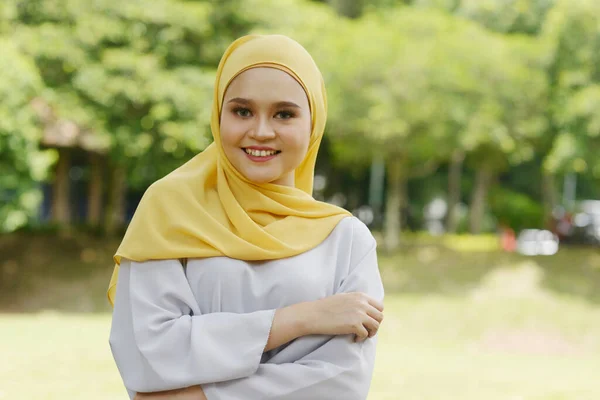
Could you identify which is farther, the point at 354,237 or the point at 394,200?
the point at 394,200

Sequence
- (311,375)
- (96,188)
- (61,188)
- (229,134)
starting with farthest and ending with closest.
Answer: (96,188)
(61,188)
(229,134)
(311,375)

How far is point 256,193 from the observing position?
65.6 inches

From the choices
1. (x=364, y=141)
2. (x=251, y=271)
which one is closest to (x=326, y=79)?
(x=364, y=141)

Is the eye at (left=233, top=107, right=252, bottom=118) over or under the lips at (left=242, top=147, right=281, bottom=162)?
over

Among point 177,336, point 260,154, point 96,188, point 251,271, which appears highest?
point 260,154

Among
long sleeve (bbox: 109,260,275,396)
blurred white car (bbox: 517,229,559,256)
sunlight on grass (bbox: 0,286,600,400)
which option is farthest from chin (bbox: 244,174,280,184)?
blurred white car (bbox: 517,229,559,256)

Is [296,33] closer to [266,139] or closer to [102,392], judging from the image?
[102,392]

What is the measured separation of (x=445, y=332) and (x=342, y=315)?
30.0ft

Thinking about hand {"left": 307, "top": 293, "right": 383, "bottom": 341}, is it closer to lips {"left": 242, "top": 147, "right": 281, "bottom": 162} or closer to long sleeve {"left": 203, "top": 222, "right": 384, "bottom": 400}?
long sleeve {"left": 203, "top": 222, "right": 384, "bottom": 400}

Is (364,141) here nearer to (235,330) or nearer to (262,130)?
(262,130)

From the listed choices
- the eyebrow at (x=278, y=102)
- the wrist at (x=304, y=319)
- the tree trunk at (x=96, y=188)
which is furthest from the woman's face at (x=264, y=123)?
the tree trunk at (x=96, y=188)

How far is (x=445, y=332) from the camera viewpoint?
1034cm

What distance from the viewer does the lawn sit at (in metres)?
6.54

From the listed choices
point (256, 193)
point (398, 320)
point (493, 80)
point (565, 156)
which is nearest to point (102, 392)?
point (256, 193)
